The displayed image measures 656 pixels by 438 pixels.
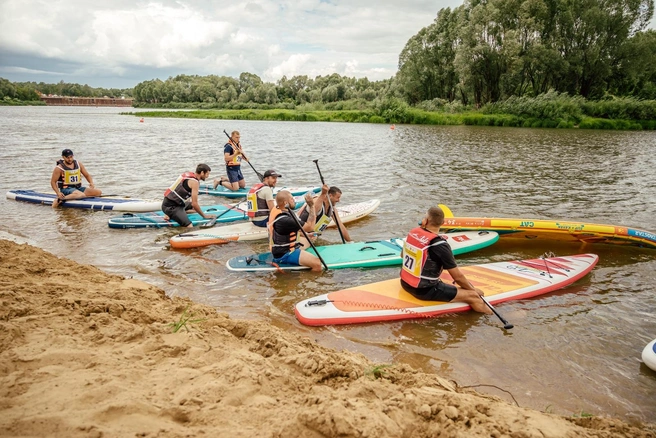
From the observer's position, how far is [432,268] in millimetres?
5609

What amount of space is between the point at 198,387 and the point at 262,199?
6.22 m

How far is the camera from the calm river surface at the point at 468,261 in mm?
4645

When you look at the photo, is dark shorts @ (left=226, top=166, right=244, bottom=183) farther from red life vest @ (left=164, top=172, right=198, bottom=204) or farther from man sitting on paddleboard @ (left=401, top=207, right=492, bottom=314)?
man sitting on paddleboard @ (left=401, top=207, right=492, bottom=314)

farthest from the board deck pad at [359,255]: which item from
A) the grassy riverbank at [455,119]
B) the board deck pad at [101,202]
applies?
the grassy riverbank at [455,119]

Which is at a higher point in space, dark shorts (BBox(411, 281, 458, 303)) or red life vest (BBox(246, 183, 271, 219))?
red life vest (BBox(246, 183, 271, 219))

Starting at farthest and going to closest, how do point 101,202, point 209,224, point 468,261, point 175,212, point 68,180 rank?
point 68,180
point 101,202
point 209,224
point 175,212
point 468,261

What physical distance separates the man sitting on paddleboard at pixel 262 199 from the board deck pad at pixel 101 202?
329 centimetres

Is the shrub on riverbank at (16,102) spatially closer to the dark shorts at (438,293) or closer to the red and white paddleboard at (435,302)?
the red and white paddleboard at (435,302)

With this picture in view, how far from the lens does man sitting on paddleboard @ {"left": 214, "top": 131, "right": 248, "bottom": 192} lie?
1239 centimetres

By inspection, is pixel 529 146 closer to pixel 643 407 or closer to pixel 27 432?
pixel 643 407

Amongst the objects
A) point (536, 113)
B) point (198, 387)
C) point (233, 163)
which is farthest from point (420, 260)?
point (536, 113)

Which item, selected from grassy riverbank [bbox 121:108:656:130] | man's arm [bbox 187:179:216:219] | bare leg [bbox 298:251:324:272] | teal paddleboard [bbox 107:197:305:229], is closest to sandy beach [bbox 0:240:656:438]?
bare leg [bbox 298:251:324:272]

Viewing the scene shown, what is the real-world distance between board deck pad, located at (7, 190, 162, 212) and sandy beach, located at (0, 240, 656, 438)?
656cm

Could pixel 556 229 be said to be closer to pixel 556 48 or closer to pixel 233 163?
pixel 233 163
